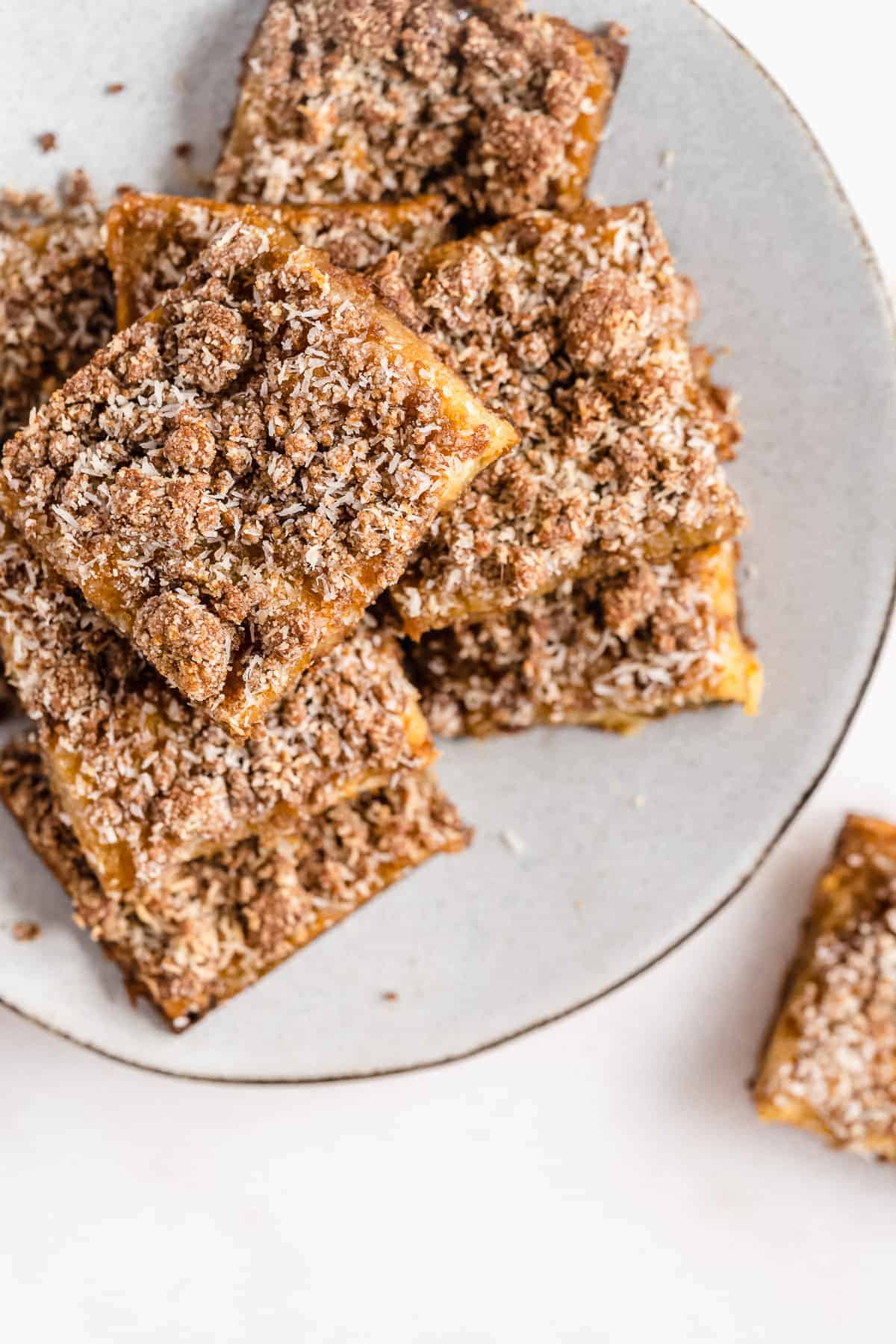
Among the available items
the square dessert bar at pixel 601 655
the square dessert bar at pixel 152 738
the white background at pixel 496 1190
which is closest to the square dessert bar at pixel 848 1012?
the white background at pixel 496 1190

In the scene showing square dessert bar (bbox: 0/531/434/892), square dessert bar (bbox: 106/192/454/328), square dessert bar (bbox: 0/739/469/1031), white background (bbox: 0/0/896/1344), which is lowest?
white background (bbox: 0/0/896/1344)

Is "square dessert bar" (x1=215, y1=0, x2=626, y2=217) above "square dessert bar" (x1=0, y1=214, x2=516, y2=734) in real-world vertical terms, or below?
above

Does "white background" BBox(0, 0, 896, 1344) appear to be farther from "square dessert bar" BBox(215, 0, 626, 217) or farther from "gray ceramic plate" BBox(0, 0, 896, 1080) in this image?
"square dessert bar" BBox(215, 0, 626, 217)

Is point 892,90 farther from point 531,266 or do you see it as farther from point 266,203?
point 266,203

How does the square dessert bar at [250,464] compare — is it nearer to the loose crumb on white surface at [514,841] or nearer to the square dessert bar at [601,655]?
the square dessert bar at [601,655]

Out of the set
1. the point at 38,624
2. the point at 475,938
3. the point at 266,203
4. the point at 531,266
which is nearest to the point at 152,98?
the point at 266,203

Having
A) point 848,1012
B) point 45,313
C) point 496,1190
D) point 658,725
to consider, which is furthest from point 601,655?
point 496,1190

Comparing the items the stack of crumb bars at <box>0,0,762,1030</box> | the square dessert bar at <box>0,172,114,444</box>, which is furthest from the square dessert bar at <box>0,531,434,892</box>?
the square dessert bar at <box>0,172,114,444</box>
